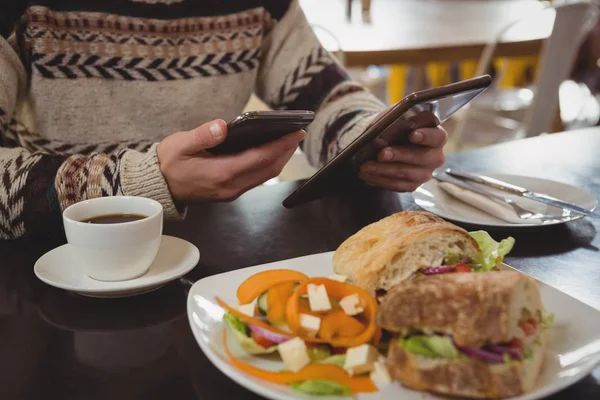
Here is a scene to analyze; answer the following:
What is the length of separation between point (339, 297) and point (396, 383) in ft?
0.40

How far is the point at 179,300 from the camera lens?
853 mm

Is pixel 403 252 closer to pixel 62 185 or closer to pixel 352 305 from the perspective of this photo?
pixel 352 305

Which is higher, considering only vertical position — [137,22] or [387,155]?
[137,22]

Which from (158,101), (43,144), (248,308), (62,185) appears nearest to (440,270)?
(248,308)

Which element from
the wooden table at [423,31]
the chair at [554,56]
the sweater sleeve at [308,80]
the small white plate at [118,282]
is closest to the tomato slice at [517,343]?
the small white plate at [118,282]

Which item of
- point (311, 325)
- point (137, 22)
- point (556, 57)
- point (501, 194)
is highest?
point (137, 22)

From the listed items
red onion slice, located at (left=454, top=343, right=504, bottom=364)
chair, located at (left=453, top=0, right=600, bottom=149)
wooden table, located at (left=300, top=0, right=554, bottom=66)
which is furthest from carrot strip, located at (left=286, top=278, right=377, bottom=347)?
chair, located at (left=453, top=0, right=600, bottom=149)

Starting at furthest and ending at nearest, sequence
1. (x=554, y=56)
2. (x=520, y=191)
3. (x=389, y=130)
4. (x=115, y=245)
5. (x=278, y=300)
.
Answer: (x=554, y=56) → (x=520, y=191) → (x=389, y=130) → (x=115, y=245) → (x=278, y=300)

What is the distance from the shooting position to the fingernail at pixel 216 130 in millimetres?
990

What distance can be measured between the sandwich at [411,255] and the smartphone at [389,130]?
0.70 feet

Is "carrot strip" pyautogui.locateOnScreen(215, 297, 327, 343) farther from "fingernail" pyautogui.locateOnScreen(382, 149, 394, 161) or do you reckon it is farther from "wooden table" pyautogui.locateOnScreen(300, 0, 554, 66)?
"wooden table" pyautogui.locateOnScreen(300, 0, 554, 66)

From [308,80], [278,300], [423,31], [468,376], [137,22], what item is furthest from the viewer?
[423,31]

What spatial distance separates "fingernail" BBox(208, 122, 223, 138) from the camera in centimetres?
99

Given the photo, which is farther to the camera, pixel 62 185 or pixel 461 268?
pixel 62 185
